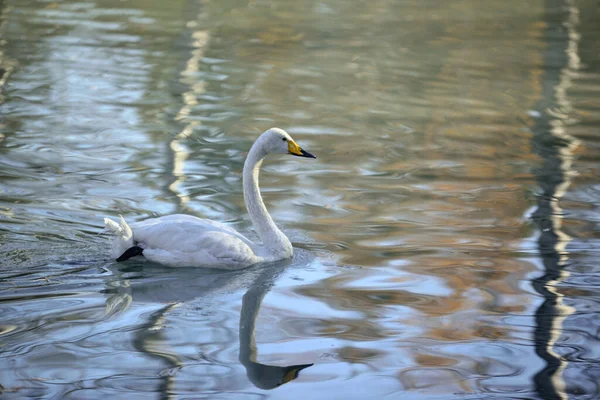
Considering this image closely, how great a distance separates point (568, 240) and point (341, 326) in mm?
2708

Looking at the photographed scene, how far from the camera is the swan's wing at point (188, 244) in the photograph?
7051 mm

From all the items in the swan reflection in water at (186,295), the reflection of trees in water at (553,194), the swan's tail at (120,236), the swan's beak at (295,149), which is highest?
the swan's beak at (295,149)

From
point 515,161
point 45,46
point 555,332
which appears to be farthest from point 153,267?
point 45,46

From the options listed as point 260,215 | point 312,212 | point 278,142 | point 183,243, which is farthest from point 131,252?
point 312,212

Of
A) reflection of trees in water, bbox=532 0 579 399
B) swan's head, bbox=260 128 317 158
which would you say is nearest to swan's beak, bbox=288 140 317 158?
swan's head, bbox=260 128 317 158

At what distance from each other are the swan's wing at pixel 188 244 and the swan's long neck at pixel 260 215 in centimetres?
34

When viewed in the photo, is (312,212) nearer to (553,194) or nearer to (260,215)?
(260,215)

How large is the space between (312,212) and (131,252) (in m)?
2.09

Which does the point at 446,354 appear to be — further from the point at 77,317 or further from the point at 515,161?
the point at 515,161

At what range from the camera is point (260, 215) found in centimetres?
754

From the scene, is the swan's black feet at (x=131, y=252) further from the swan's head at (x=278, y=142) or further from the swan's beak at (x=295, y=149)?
the swan's beak at (x=295, y=149)

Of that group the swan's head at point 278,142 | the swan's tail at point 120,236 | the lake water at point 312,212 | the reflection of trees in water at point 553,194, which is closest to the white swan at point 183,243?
the swan's tail at point 120,236

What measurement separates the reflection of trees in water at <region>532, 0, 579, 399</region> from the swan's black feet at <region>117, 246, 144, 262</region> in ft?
9.01

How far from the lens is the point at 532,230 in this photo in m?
8.29
